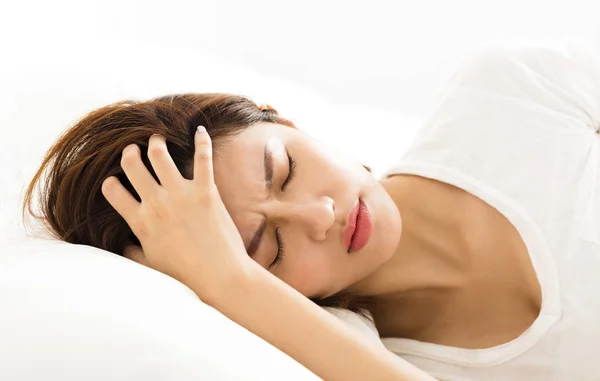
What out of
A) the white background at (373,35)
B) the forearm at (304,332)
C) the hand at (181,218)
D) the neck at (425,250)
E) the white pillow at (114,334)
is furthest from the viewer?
the white background at (373,35)

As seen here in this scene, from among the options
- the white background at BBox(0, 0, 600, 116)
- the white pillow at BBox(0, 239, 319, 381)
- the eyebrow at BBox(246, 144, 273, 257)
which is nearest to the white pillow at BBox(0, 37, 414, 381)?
the white pillow at BBox(0, 239, 319, 381)

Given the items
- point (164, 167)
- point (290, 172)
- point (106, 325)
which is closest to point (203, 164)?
point (164, 167)

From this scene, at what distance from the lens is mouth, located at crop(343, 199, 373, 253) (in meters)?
1.31

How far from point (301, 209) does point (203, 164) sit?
180mm

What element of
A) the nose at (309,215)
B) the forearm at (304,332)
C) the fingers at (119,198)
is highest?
the fingers at (119,198)

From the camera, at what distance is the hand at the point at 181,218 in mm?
1109

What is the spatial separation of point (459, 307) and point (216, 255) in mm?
584

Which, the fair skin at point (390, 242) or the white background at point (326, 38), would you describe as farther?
the white background at point (326, 38)

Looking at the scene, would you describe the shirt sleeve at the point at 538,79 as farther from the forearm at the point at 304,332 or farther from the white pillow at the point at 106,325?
the forearm at the point at 304,332

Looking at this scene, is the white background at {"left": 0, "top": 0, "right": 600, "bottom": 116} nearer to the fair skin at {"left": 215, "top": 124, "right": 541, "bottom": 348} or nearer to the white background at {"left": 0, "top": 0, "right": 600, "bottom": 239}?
the white background at {"left": 0, "top": 0, "right": 600, "bottom": 239}

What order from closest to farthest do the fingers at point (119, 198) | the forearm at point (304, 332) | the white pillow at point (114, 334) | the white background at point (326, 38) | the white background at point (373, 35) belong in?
the white pillow at point (114, 334), the forearm at point (304, 332), the fingers at point (119, 198), the white background at point (326, 38), the white background at point (373, 35)

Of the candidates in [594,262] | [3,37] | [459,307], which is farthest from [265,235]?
[3,37]

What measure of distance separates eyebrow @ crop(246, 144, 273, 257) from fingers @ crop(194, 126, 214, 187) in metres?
0.11

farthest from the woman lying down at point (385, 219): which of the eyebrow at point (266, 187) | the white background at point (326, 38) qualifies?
the white background at point (326, 38)
